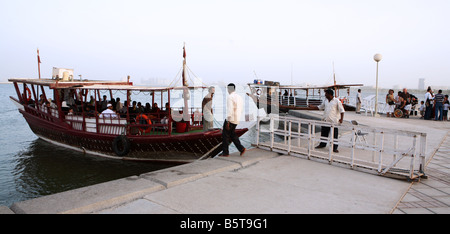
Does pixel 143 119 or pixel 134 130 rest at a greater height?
pixel 143 119

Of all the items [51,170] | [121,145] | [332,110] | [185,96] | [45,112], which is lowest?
[51,170]

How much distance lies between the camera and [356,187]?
183 inches

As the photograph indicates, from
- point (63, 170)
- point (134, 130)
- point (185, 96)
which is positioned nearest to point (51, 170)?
point (63, 170)

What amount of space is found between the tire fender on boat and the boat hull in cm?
15

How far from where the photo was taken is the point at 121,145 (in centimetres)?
1096

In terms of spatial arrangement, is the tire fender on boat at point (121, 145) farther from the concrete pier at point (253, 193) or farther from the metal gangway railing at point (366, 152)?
the concrete pier at point (253, 193)

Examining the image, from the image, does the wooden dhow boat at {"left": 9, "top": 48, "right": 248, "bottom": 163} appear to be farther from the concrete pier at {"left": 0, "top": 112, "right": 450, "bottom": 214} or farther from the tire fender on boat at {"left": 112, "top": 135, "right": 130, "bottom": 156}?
the concrete pier at {"left": 0, "top": 112, "right": 450, "bottom": 214}

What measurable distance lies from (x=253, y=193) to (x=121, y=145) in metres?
7.89

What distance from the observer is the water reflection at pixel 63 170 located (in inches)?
371

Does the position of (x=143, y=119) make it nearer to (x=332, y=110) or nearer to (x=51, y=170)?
(x=51, y=170)

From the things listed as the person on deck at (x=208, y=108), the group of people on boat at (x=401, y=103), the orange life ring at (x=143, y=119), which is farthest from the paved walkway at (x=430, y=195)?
the group of people on boat at (x=401, y=103)

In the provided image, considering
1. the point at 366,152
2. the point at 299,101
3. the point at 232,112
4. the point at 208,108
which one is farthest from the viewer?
the point at 299,101

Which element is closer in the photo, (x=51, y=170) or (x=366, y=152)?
(x=366, y=152)

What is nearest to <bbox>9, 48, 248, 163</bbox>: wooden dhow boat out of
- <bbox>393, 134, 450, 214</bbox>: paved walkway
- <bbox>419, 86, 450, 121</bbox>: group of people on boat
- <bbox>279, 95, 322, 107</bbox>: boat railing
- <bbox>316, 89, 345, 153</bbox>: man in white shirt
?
<bbox>316, 89, 345, 153</bbox>: man in white shirt
